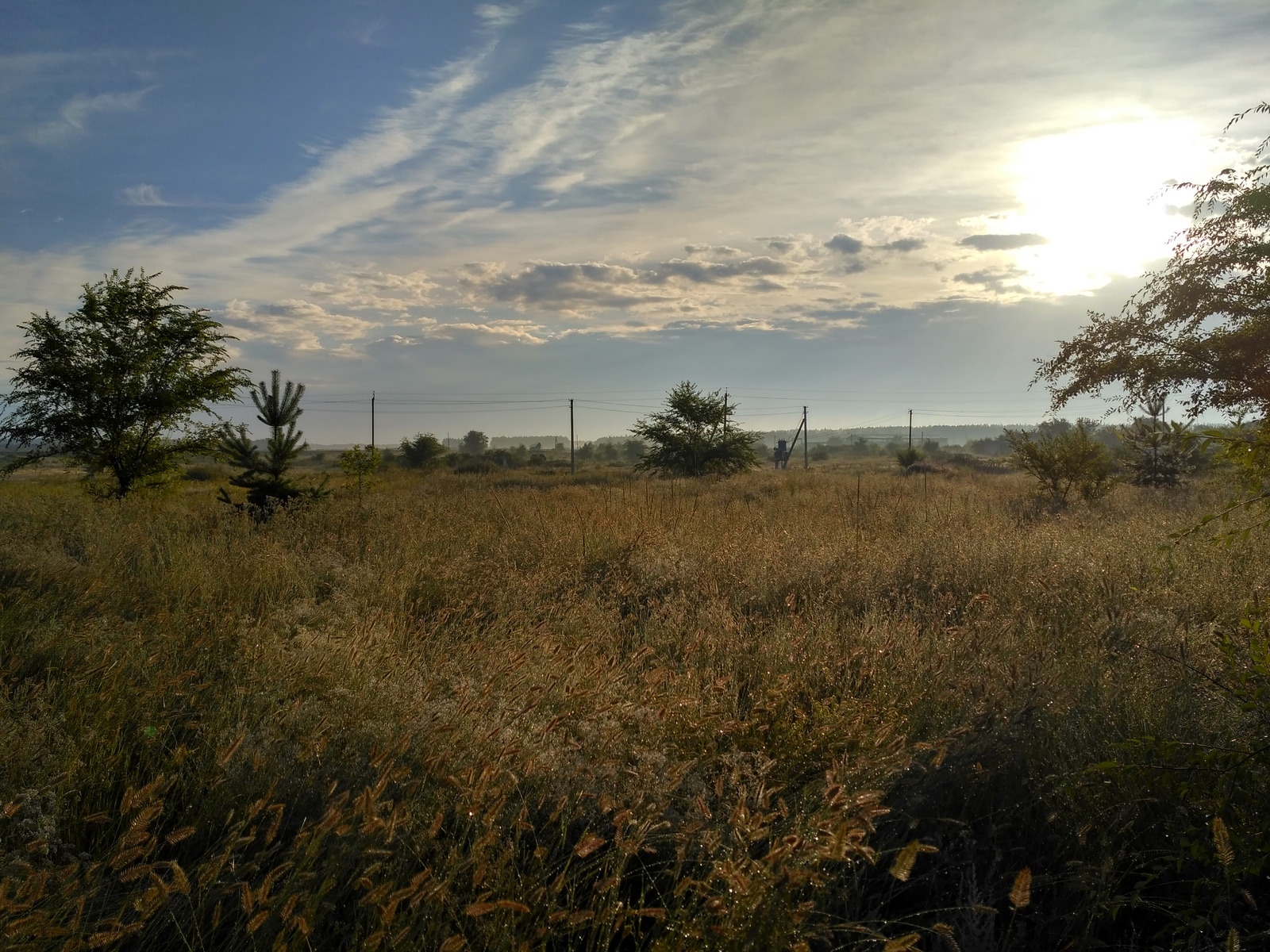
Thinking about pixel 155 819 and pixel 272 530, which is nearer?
pixel 155 819

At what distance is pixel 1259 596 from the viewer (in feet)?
19.7

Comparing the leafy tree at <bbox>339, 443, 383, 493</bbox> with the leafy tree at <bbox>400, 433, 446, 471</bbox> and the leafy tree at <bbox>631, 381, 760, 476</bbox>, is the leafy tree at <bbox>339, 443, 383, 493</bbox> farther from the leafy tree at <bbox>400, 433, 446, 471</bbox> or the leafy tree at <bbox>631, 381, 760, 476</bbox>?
the leafy tree at <bbox>400, 433, 446, 471</bbox>

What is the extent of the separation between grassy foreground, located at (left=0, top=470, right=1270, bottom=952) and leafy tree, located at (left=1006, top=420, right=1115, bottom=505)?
35.4 ft

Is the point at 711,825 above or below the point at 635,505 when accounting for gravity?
below

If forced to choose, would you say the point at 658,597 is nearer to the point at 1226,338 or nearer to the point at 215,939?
the point at 215,939

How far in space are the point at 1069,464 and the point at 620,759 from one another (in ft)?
56.0

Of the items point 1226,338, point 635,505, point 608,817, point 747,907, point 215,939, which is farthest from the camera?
point 635,505

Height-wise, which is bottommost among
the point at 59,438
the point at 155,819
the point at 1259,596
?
the point at 155,819

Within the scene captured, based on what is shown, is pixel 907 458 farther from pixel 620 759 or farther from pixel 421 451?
pixel 620 759

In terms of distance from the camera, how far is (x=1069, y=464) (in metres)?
17.1

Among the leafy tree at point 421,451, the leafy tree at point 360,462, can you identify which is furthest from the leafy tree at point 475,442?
the leafy tree at point 360,462

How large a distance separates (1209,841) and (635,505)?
10040mm

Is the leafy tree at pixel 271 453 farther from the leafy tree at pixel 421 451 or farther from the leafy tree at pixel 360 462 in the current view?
the leafy tree at pixel 421 451

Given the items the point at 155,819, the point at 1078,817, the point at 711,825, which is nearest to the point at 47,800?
the point at 155,819
